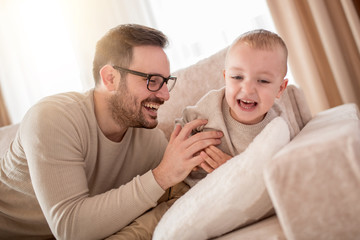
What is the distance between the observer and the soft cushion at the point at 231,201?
84 centimetres

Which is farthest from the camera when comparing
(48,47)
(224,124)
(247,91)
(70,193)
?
(48,47)

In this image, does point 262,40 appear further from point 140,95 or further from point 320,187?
point 320,187

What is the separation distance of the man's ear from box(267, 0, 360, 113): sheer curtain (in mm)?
1917

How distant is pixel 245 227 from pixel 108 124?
3.20 ft

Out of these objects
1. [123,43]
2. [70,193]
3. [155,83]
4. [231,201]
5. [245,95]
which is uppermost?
[123,43]

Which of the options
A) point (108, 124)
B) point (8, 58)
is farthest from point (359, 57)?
point (8, 58)

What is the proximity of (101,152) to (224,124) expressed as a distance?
67 cm

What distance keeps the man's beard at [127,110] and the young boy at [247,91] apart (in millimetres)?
345

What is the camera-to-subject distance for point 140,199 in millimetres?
1216

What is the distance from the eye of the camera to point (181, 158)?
129 centimetres

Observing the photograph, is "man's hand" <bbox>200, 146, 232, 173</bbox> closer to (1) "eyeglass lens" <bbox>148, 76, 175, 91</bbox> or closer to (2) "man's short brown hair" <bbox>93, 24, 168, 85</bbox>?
(1) "eyeglass lens" <bbox>148, 76, 175, 91</bbox>

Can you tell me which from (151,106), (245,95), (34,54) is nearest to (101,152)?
(151,106)

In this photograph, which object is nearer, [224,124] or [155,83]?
[224,124]

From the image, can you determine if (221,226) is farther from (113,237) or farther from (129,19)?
(129,19)
